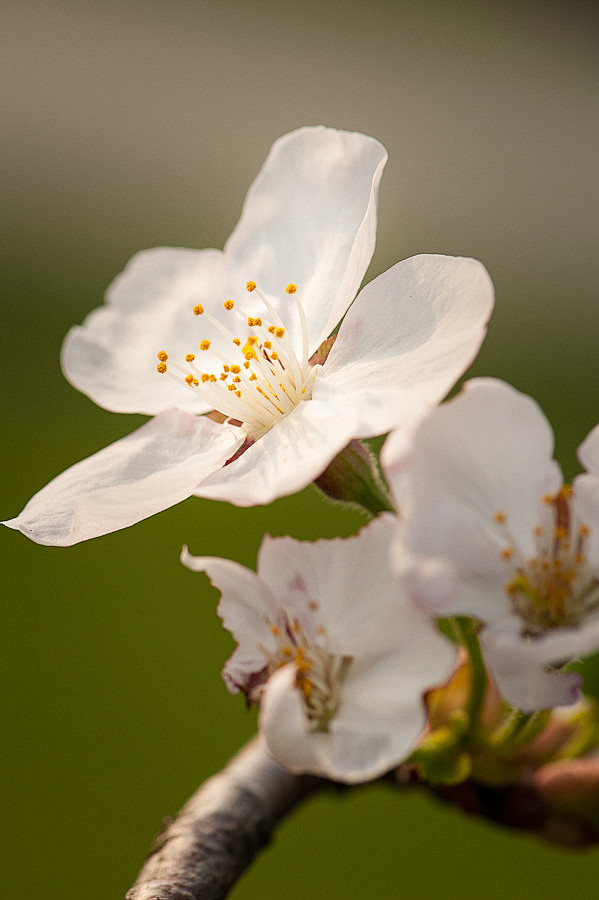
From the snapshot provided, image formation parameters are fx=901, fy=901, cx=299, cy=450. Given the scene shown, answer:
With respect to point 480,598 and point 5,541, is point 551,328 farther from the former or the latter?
point 480,598

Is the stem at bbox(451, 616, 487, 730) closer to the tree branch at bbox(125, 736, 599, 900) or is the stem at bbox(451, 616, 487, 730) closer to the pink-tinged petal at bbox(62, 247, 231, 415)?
the tree branch at bbox(125, 736, 599, 900)

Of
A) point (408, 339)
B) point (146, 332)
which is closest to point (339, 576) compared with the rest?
point (408, 339)

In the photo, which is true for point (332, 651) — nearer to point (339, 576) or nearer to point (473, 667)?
point (339, 576)

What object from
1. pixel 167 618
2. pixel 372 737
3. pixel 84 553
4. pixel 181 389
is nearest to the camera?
pixel 372 737

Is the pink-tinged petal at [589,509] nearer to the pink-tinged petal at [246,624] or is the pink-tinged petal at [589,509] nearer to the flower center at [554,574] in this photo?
the flower center at [554,574]

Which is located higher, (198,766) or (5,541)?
(5,541)

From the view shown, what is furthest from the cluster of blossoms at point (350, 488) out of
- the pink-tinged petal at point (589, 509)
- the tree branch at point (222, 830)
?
the tree branch at point (222, 830)

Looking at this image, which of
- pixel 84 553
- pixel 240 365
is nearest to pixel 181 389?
pixel 240 365
